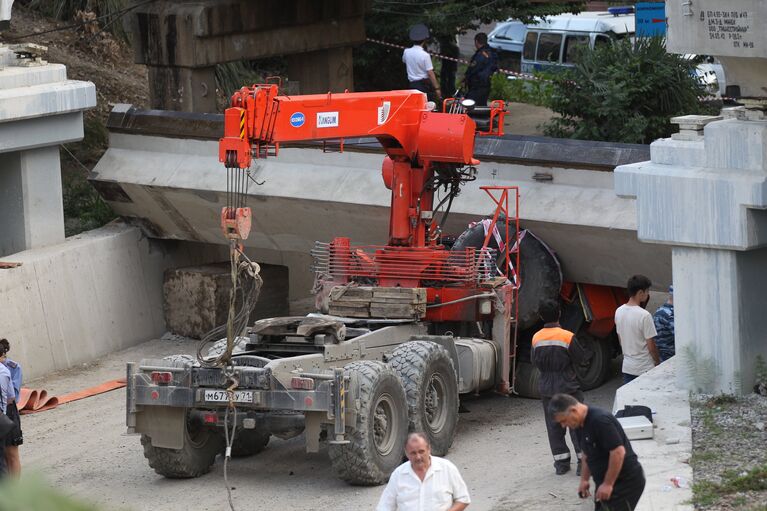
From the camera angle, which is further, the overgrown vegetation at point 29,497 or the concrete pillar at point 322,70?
the concrete pillar at point 322,70

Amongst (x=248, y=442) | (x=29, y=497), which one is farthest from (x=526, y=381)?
(x=29, y=497)

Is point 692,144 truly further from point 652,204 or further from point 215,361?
point 215,361

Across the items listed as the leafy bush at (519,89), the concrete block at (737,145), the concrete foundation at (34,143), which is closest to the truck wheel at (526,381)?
the concrete block at (737,145)

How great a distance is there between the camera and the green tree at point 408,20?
20.4m

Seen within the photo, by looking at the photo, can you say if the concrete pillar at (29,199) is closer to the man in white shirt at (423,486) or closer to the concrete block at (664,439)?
the concrete block at (664,439)

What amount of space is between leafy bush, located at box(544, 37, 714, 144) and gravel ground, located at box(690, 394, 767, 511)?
321 inches

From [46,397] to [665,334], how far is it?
23.3 ft

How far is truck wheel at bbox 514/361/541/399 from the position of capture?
13.5 m

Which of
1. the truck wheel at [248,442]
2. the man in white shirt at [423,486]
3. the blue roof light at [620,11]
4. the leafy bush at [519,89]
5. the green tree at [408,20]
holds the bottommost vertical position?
the truck wheel at [248,442]

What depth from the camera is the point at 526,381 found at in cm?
1350

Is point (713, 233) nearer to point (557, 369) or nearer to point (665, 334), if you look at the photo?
point (557, 369)

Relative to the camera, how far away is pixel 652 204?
10.1 m

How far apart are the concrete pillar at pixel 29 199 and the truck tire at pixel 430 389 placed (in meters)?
7.37

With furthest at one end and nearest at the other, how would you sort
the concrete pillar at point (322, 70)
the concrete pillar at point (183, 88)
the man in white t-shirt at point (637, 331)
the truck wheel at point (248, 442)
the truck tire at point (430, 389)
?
the concrete pillar at point (322, 70)
the concrete pillar at point (183, 88)
the truck wheel at point (248, 442)
the man in white t-shirt at point (637, 331)
the truck tire at point (430, 389)
